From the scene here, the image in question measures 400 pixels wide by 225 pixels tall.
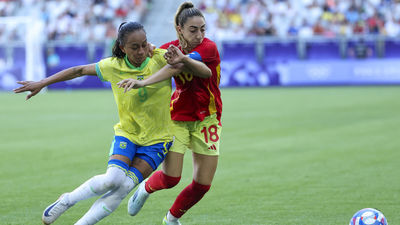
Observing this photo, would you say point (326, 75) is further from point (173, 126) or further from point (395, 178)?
point (173, 126)

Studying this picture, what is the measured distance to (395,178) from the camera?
9219 mm

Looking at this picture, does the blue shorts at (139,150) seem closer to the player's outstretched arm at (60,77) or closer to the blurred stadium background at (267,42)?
the player's outstretched arm at (60,77)

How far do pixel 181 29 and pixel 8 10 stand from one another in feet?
98.0

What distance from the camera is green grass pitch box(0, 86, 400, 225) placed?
7.38 meters

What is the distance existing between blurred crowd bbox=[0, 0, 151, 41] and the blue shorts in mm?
25749

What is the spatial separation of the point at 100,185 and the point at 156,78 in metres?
1.04

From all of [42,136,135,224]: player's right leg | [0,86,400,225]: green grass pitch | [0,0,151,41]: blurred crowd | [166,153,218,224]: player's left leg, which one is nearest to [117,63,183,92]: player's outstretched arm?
[42,136,135,224]: player's right leg

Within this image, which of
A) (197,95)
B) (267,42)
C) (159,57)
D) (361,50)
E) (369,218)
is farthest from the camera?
(267,42)

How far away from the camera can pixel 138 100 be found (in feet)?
20.1

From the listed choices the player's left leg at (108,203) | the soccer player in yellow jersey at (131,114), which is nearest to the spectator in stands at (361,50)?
the soccer player in yellow jersey at (131,114)

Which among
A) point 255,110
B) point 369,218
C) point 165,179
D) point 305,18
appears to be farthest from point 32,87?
point 305,18

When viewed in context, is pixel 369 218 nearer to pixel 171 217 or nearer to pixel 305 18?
pixel 171 217

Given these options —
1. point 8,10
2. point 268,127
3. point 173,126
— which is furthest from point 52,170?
point 8,10

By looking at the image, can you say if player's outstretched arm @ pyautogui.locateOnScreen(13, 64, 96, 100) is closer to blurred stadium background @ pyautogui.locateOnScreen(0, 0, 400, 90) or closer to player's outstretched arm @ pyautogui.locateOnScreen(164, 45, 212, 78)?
player's outstretched arm @ pyautogui.locateOnScreen(164, 45, 212, 78)
